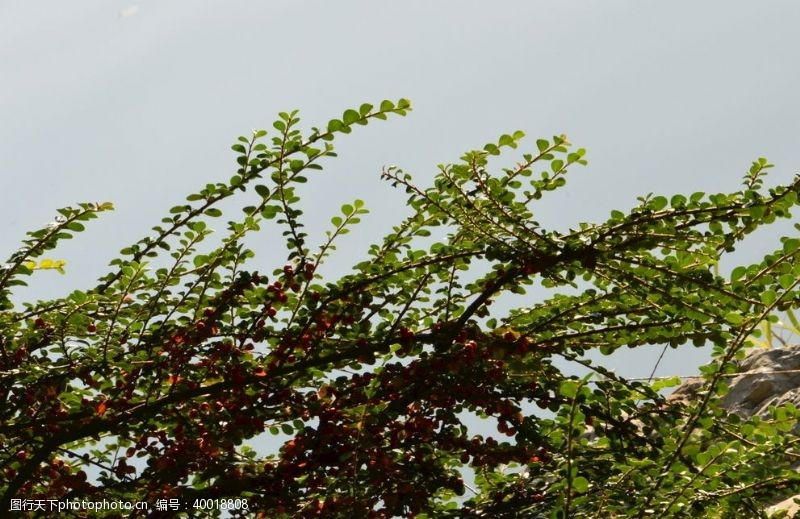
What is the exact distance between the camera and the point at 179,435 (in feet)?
13.7

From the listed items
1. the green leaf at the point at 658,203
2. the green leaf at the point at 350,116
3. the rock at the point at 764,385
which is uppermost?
the green leaf at the point at 350,116

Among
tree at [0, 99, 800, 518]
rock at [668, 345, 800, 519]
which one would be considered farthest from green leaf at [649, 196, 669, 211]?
rock at [668, 345, 800, 519]

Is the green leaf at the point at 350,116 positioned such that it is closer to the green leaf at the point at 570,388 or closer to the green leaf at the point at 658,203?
the green leaf at the point at 658,203

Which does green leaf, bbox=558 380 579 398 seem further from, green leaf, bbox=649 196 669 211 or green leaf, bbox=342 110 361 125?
green leaf, bbox=342 110 361 125

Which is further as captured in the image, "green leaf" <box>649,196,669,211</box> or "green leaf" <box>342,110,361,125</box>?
"green leaf" <box>342,110,361,125</box>

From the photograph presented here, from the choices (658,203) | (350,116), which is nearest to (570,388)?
(658,203)

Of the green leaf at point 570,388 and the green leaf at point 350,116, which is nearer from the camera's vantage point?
the green leaf at point 570,388

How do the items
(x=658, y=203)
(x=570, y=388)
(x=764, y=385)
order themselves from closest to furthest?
(x=570, y=388) < (x=658, y=203) < (x=764, y=385)

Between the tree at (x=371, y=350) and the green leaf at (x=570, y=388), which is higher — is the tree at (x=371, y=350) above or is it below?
above

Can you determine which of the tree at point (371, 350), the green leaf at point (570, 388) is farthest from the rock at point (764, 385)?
the green leaf at point (570, 388)

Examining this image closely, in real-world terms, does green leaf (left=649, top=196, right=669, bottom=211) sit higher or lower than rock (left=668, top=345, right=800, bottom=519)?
lower

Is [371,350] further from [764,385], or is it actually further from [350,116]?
[764,385]

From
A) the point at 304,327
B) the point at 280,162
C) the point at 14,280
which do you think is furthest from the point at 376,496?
the point at 14,280

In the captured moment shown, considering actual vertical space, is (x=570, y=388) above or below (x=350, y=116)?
below
